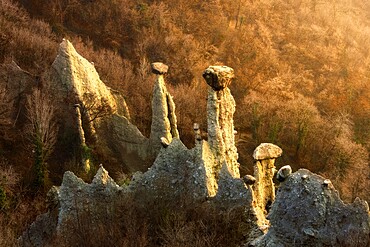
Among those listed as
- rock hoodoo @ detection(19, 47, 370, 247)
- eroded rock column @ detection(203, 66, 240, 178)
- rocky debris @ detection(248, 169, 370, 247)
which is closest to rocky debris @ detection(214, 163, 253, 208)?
rock hoodoo @ detection(19, 47, 370, 247)

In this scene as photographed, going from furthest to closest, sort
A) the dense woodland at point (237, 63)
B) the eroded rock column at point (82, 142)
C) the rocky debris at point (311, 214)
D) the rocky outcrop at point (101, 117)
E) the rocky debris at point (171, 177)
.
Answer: the dense woodland at point (237, 63)
the rocky outcrop at point (101, 117)
the eroded rock column at point (82, 142)
the rocky debris at point (171, 177)
the rocky debris at point (311, 214)

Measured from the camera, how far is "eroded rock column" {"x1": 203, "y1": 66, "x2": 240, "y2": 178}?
1402 centimetres

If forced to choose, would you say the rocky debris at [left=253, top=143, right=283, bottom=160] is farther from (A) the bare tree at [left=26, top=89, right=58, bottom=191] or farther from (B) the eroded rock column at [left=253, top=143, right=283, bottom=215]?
(A) the bare tree at [left=26, top=89, right=58, bottom=191]

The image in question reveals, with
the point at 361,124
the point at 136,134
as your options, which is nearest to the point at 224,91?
the point at 136,134

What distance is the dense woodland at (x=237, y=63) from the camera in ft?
93.7

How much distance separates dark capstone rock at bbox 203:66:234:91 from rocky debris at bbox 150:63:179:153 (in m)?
8.51

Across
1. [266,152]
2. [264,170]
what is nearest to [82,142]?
[264,170]

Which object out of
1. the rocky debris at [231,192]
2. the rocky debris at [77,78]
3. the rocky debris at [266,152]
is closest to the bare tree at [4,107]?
the rocky debris at [77,78]

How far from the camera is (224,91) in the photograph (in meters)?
14.6

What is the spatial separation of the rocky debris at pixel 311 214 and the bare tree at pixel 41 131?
585 inches

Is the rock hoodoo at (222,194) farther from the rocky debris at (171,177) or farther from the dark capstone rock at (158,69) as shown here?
the dark capstone rock at (158,69)

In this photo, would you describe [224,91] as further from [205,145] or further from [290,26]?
[290,26]

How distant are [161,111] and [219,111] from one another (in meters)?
9.09

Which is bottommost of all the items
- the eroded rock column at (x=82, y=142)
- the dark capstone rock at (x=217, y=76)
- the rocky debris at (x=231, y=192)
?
the eroded rock column at (x=82, y=142)
